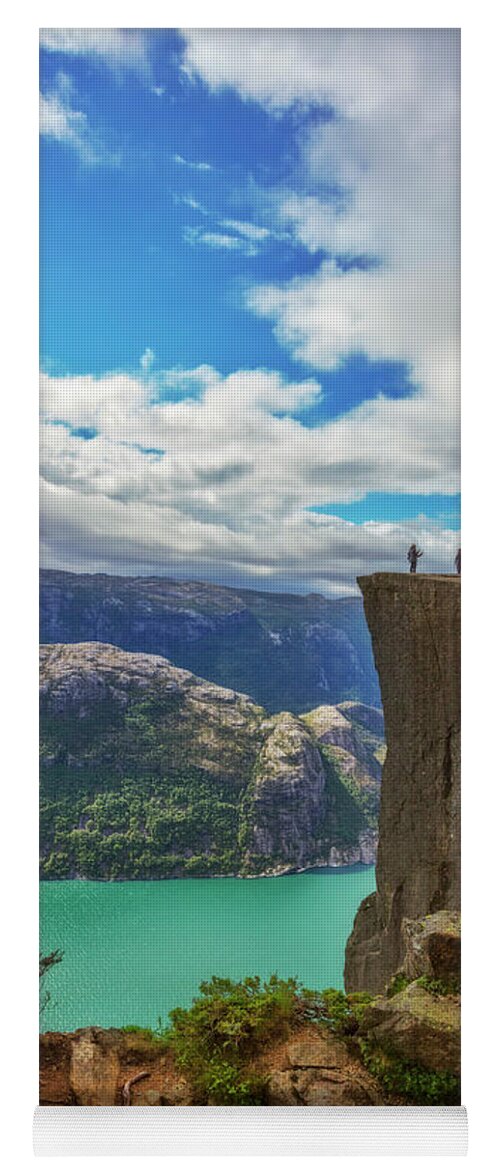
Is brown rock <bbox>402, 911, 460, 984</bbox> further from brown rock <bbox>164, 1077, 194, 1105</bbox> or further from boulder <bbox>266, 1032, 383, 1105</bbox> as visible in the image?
brown rock <bbox>164, 1077, 194, 1105</bbox>

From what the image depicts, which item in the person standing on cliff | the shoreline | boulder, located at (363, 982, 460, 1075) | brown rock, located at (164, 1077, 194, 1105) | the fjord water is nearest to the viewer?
boulder, located at (363, 982, 460, 1075)

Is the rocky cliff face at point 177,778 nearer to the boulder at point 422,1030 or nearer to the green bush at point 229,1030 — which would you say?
the green bush at point 229,1030

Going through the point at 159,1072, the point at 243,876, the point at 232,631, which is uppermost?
the point at 232,631

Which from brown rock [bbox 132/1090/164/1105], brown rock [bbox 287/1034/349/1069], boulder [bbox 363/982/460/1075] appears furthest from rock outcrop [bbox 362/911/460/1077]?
brown rock [bbox 132/1090/164/1105]

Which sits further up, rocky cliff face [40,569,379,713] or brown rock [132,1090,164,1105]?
rocky cliff face [40,569,379,713]

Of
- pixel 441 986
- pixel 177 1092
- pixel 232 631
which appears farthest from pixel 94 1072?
pixel 232 631

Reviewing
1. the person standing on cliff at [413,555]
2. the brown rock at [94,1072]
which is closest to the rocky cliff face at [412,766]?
the person standing on cliff at [413,555]

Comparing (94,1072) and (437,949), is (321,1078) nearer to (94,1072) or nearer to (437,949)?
(437,949)
